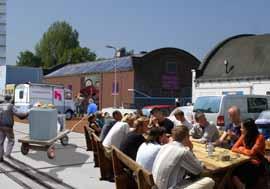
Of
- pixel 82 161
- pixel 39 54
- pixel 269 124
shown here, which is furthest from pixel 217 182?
pixel 39 54

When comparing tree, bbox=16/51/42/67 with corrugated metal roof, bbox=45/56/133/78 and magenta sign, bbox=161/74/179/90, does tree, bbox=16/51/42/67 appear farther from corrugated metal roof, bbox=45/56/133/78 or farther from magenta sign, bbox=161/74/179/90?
magenta sign, bbox=161/74/179/90

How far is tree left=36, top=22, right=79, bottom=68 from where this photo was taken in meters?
112

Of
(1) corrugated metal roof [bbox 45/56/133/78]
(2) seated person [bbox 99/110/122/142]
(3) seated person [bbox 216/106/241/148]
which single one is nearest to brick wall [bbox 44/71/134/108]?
(1) corrugated metal roof [bbox 45/56/133/78]

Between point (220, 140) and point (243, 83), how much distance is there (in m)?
29.1

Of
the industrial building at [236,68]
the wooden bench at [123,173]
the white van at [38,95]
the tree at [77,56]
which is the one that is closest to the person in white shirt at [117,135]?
the wooden bench at [123,173]

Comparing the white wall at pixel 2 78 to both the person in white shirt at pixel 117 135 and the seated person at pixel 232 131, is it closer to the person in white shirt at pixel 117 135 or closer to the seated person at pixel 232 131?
the person in white shirt at pixel 117 135

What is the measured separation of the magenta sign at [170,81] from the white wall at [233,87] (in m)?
15.5

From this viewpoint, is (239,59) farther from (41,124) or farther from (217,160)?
(217,160)

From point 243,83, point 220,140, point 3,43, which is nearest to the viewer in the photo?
point 220,140

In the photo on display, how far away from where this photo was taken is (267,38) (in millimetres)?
42531

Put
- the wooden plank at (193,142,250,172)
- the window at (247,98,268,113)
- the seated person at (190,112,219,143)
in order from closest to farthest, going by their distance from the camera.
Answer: the wooden plank at (193,142,250,172) → the seated person at (190,112,219,143) → the window at (247,98,268,113)

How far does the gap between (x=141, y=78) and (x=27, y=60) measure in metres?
60.9

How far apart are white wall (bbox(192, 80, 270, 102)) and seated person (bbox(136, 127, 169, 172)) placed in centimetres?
2926

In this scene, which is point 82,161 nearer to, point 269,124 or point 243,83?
point 269,124
